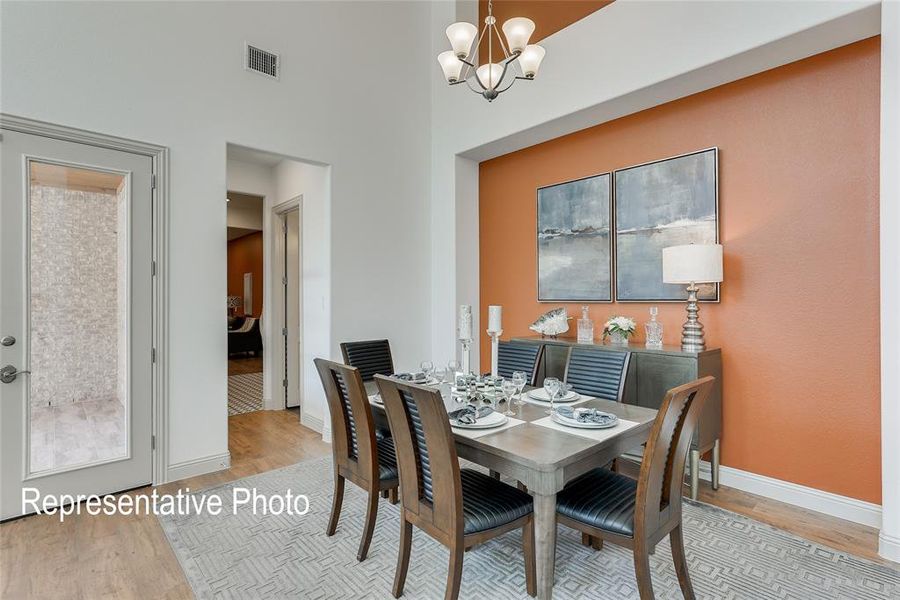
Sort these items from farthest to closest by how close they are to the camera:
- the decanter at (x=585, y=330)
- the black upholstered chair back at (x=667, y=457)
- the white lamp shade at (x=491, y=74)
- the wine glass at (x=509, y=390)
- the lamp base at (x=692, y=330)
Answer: the decanter at (x=585, y=330) < the lamp base at (x=692, y=330) < the white lamp shade at (x=491, y=74) < the wine glass at (x=509, y=390) < the black upholstered chair back at (x=667, y=457)

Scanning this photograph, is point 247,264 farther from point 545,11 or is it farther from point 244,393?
point 545,11

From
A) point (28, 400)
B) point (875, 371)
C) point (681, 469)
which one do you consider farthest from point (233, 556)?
point (875, 371)

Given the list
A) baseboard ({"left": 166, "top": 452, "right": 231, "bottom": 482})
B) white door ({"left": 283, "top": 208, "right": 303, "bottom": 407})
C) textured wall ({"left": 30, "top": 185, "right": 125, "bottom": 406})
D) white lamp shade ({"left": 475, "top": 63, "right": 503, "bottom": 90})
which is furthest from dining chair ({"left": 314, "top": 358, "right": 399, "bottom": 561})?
white door ({"left": 283, "top": 208, "right": 303, "bottom": 407})

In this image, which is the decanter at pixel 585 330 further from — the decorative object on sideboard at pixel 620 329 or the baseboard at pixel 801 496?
the baseboard at pixel 801 496

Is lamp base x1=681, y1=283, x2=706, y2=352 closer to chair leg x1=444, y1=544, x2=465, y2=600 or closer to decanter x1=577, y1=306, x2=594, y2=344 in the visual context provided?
decanter x1=577, y1=306, x2=594, y2=344

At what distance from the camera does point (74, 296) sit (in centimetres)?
298

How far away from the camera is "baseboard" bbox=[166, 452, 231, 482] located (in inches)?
131

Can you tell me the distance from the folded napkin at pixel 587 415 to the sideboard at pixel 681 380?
1.00 meters

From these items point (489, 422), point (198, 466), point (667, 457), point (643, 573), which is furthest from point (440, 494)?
point (198, 466)

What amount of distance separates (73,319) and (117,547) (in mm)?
1482

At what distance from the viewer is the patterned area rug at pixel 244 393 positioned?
219 inches

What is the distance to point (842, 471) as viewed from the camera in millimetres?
2816

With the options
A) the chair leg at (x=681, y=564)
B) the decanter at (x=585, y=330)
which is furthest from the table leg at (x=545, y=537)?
the decanter at (x=585, y=330)

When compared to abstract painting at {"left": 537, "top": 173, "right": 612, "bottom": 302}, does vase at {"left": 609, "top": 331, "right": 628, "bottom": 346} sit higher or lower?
lower
